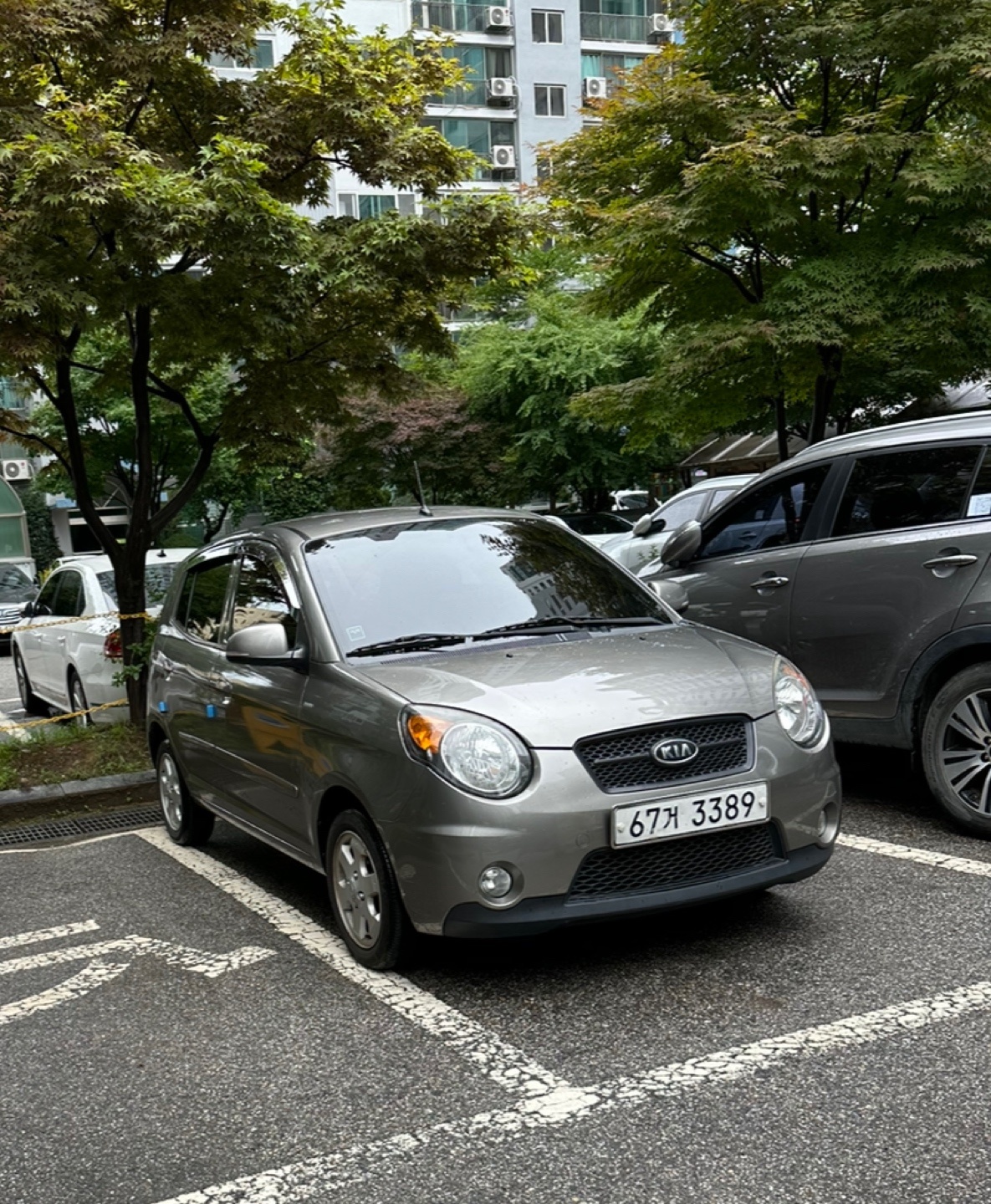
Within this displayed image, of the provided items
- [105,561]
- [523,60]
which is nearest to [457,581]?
[105,561]

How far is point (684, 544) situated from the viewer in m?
7.46

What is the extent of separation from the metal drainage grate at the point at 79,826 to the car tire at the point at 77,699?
287cm

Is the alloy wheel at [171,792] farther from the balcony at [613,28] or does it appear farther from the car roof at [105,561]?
the balcony at [613,28]

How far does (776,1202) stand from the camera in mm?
2938

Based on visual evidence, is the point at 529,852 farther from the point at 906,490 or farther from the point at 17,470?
the point at 17,470

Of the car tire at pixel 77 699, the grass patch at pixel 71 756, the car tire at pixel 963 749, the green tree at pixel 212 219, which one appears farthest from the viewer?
the car tire at pixel 77 699

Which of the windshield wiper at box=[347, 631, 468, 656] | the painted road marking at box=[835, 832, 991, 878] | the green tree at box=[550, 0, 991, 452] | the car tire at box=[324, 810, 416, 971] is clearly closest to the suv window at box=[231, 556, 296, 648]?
the windshield wiper at box=[347, 631, 468, 656]

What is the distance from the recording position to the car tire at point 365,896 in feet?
15.0

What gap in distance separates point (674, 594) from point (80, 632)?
5637mm

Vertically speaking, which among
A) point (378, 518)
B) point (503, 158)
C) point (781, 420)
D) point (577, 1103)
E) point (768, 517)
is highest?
point (503, 158)

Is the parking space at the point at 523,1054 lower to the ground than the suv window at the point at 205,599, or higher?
lower

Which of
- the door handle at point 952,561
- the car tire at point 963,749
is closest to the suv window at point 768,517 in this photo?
the door handle at point 952,561

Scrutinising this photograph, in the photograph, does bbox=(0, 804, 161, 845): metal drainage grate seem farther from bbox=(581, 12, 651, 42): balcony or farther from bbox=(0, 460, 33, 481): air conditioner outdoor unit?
bbox=(581, 12, 651, 42): balcony

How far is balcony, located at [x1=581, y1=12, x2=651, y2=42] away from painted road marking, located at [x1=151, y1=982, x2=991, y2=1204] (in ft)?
182
